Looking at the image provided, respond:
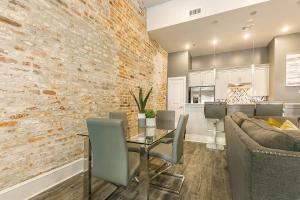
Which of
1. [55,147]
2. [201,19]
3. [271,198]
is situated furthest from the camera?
[201,19]

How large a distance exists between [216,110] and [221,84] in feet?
8.27

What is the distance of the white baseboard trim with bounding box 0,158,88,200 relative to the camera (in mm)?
1685

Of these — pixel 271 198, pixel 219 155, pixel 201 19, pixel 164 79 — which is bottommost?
pixel 219 155

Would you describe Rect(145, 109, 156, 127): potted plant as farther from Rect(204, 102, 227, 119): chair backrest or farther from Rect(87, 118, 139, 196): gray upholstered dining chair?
Rect(204, 102, 227, 119): chair backrest

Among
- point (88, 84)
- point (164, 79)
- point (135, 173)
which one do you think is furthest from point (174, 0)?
point (135, 173)

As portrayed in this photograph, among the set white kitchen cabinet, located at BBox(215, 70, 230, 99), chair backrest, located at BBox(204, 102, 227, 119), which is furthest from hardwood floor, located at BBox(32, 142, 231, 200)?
white kitchen cabinet, located at BBox(215, 70, 230, 99)

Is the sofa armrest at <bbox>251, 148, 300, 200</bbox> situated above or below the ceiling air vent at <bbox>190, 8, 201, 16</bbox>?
below

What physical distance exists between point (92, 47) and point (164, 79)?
12.1ft

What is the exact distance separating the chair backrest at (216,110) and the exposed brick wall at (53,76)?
88.0 inches

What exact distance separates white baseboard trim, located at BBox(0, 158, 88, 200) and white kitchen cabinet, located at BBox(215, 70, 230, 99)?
5386 millimetres

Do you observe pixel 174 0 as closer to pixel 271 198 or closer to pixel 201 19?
pixel 201 19

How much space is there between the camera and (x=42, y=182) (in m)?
1.95

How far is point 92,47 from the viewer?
9.01ft

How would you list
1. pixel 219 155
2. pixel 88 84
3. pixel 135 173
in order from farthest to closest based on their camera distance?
pixel 219 155, pixel 88 84, pixel 135 173
